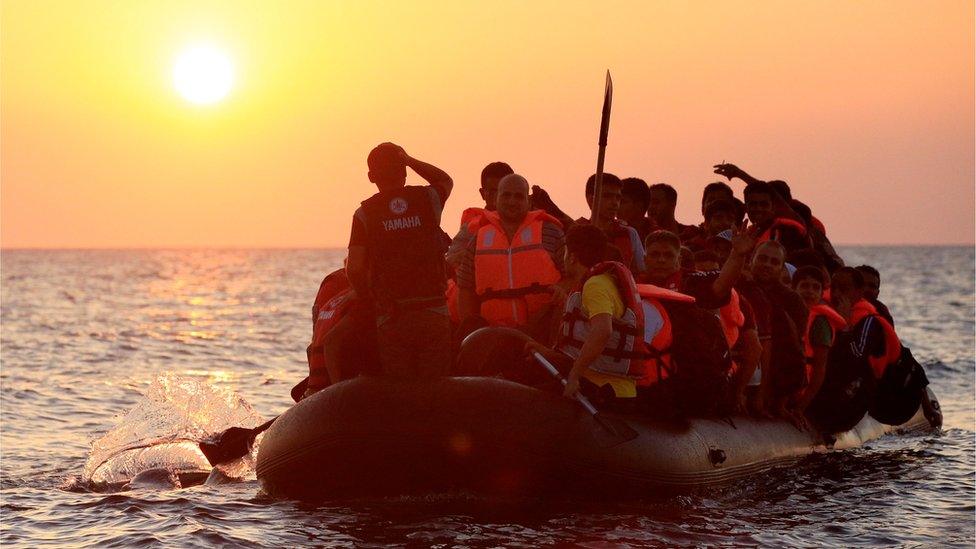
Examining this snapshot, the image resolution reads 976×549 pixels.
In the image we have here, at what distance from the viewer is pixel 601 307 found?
8.73 meters

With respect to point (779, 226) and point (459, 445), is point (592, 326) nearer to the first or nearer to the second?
point (459, 445)

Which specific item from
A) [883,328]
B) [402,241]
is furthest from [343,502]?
[883,328]

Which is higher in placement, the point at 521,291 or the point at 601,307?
the point at 521,291

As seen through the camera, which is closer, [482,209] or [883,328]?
[482,209]

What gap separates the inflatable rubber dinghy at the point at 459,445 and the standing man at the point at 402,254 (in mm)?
327

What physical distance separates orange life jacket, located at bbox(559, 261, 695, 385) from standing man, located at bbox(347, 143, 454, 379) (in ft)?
2.98

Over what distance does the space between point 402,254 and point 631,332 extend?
5.33 ft

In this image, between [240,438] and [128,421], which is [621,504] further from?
[128,421]

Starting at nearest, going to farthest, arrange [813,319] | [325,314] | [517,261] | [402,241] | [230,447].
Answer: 1. [402,241]
2. [325,314]
3. [517,261]
4. [230,447]
5. [813,319]

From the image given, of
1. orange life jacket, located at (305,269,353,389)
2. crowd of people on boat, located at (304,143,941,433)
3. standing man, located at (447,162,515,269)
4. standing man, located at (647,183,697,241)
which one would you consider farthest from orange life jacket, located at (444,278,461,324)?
standing man, located at (647,183,697,241)

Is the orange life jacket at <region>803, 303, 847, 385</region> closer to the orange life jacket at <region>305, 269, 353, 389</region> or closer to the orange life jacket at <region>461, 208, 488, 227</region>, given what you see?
the orange life jacket at <region>461, 208, 488, 227</region>

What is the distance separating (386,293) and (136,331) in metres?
26.5

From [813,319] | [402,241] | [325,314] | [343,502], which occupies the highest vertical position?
[402,241]

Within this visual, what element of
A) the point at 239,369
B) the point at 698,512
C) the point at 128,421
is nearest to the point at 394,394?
the point at 698,512
